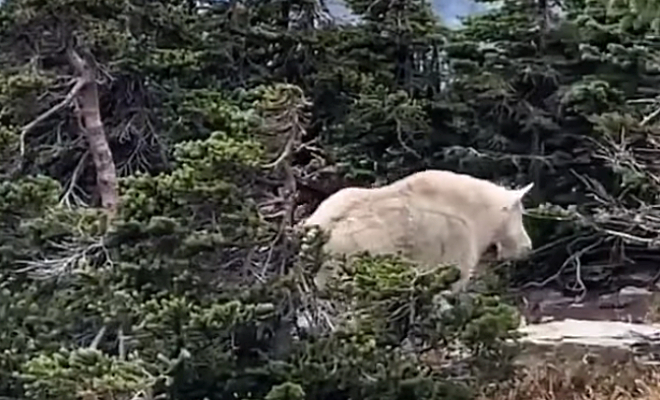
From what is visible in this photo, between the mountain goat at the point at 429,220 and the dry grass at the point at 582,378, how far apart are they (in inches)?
21.5

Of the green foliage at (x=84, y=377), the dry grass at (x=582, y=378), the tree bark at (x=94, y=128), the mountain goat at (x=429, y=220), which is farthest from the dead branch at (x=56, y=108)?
the dry grass at (x=582, y=378)

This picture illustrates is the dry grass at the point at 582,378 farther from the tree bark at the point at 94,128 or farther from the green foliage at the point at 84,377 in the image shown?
the tree bark at the point at 94,128

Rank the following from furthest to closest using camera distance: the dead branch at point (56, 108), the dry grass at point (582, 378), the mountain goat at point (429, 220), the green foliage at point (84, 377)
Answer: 1. the dead branch at point (56, 108)
2. the mountain goat at point (429, 220)
3. the dry grass at point (582, 378)
4. the green foliage at point (84, 377)

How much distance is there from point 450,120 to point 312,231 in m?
2.99

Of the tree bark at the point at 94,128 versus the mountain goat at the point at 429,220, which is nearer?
the mountain goat at the point at 429,220

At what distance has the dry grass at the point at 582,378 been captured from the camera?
608cm

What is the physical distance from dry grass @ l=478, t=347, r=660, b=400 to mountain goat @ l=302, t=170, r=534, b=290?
1.79ft

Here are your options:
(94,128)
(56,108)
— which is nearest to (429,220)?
(94,128)

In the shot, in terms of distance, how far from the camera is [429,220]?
6898 millimetres

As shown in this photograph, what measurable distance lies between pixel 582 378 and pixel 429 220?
3.85 feet

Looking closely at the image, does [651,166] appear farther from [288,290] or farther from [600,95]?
[288,290]

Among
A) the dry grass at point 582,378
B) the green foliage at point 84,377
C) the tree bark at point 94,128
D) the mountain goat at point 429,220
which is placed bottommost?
the dry grass at point 582,378

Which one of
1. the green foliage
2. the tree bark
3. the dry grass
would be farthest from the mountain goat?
the green foliage

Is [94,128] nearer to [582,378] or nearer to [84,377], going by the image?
[84,377]
